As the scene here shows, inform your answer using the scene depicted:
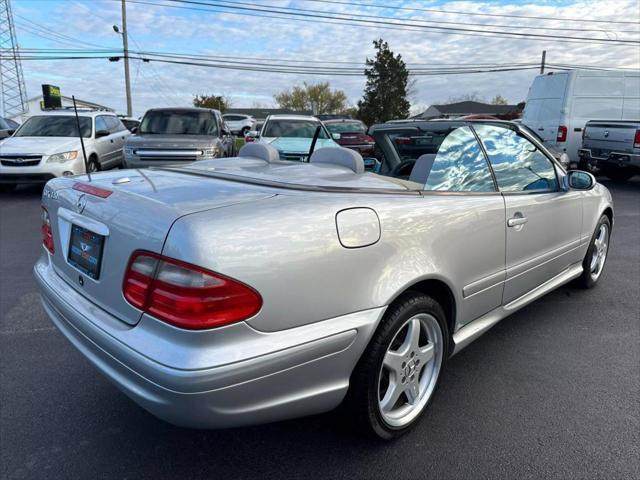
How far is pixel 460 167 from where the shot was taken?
9.15 feet

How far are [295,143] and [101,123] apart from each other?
4337 mm

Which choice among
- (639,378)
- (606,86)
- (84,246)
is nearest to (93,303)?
(84,246)

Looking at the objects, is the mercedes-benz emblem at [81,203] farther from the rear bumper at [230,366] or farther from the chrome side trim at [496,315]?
the chrome side trim at [496,315]

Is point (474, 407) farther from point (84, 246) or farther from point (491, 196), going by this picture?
point (84, 246)

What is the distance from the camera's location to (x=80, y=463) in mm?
2135

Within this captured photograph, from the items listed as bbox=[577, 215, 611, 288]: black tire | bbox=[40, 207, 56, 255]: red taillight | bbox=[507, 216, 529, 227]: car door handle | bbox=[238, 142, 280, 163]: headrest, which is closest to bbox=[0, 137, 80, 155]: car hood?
bbox=[238, 142, 280, 163]: headrest

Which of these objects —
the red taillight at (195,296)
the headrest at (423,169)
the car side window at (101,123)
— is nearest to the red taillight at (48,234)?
the red taillight at (195,296)

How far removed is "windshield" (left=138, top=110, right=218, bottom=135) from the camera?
33.0 feet

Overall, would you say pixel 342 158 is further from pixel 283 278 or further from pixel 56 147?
pixel 56 147

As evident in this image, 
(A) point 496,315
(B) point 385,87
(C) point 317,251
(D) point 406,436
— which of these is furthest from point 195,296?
(B) point 385,87

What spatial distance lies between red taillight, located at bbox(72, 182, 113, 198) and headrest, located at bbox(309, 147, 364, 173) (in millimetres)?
1316

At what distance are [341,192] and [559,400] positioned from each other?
5.73 feet

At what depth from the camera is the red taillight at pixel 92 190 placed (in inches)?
81.1

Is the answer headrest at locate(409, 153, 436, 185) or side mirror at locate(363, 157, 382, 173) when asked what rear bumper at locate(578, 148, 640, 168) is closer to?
side mirror at locate(363, 157, 382, 173)
